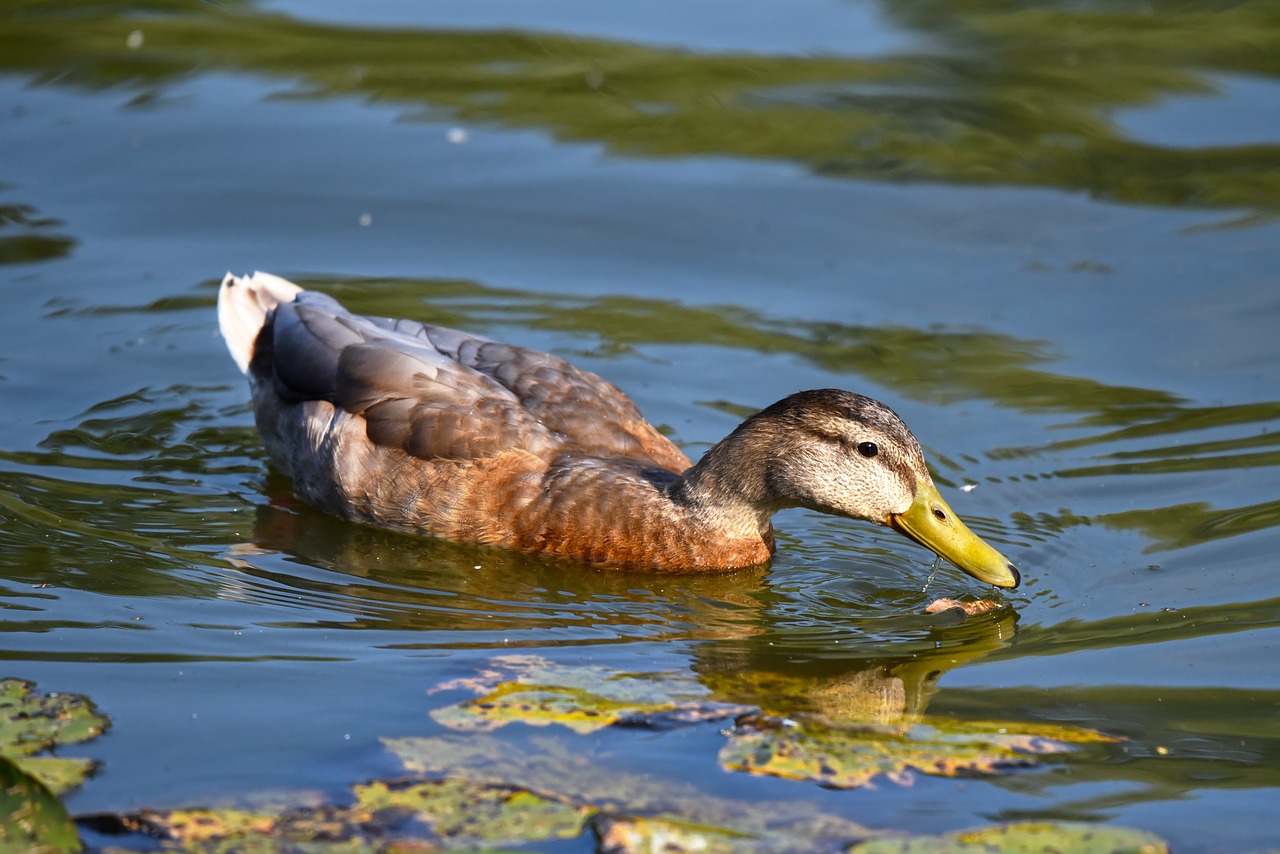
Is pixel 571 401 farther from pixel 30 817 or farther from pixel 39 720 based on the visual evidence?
pixel 30 817

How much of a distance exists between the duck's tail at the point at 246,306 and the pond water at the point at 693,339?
0.49 meters

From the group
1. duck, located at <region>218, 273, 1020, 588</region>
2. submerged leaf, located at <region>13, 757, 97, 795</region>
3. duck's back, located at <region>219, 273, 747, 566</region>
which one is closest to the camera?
submerged leaf, located at <region>13, 757, 97, 795</region>

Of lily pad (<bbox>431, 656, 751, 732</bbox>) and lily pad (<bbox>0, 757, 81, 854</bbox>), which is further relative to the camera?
lily pad (<bbox>431, 656, 751, 732</bbox>)

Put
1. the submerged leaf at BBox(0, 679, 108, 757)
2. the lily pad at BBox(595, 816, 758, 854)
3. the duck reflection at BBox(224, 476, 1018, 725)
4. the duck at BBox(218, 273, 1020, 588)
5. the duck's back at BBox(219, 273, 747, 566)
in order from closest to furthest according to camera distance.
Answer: the lily pad at BBox(595, 816, 758, 854) → the submerged leaf at BBox(0, 679, 108, 757) → the duck reflection at BBox(224, 476, 1018, 725) → the duck at BBox(218, 273, 1020, 588) → the duck's back at BBox(219, 273, 747, 566)

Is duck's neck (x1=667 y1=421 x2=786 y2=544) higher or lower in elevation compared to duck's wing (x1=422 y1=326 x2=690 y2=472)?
lower

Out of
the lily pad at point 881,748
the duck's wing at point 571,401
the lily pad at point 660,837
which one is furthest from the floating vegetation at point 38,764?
the duck's wing at point 571,401

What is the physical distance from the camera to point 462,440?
8.34 metres

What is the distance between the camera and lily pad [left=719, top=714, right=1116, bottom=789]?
575 centimetres

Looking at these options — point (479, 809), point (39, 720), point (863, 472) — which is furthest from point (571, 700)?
point (863, 472)

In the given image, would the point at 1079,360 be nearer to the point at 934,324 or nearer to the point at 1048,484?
→ the point at 934,324

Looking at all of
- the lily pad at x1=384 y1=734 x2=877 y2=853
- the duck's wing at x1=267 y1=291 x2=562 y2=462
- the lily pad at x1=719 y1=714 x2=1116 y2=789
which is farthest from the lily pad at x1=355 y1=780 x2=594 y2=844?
the duck's wing at x1=267 y1=291 x2=562 y2=462

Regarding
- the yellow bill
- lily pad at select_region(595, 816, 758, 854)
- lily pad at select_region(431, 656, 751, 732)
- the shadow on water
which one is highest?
the shadow on water

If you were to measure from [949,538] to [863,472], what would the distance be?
483mm

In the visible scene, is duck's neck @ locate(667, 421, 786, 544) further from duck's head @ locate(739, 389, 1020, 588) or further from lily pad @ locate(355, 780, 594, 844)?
lily pad @ locate(355, 780, 594, 844)
